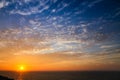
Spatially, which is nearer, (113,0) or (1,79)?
(113,0)

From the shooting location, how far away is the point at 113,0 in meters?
9.17

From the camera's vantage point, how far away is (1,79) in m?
41.0

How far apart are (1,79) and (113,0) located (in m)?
39.2
